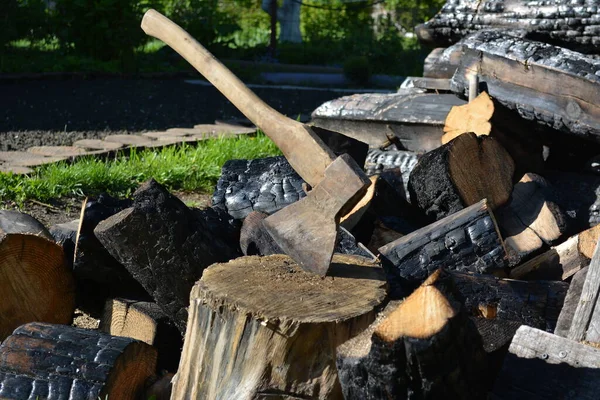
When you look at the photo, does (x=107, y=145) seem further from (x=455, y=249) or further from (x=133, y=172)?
(x=455, y=249)

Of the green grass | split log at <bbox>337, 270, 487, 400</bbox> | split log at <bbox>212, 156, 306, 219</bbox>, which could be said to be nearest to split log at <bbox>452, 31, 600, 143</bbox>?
split log at <bbox>212, 156, 306, 219</bbox>

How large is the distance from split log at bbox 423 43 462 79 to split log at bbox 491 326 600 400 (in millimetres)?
2823

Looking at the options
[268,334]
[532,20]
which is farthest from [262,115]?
[532,20]

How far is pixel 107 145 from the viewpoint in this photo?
6.07 metres

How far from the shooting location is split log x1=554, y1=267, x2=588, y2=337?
2.59m

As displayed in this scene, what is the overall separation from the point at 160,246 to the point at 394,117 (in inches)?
95.0

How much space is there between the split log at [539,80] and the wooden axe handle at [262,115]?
1.57 m

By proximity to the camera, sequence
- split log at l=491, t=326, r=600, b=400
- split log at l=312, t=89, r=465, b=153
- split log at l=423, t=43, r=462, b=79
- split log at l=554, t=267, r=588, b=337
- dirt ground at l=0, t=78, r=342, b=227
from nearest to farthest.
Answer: split log at l=491, t=326, r=600, b=400
split log at l=554, t=267, r=588, b=337
split log at l=312, t=89, r=465, b=153
split log at l=423, t=43, r=462, b=79
dirt ground at l=0, t=78, r=342, b=227

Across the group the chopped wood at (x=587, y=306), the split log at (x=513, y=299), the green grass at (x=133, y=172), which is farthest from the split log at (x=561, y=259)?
the green grass at (x=133, y=172)

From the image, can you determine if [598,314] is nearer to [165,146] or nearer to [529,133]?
[529,133]

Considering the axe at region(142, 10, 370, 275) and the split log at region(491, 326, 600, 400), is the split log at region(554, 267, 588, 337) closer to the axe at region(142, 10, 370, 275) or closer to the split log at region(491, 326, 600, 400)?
the split log at region(491, 326, 600, 400)

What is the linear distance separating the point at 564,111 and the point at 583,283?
4.58 ft

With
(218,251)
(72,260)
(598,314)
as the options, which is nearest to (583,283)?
(598,314)

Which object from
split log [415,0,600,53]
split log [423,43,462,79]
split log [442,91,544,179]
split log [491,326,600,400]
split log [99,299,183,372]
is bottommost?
split log [99,299,183,372]
